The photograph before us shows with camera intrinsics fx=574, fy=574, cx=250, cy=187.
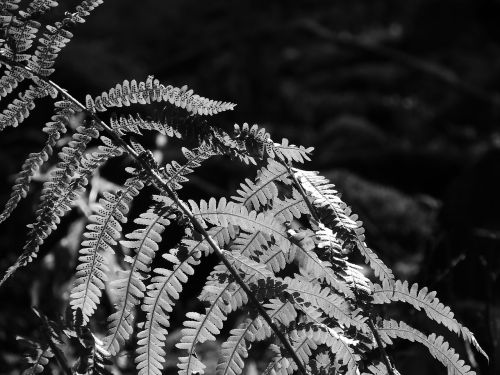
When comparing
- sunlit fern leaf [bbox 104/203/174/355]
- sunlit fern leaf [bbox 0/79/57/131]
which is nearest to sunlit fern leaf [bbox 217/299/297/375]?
sunlit fern leaf [bbox 104/203/174/355]

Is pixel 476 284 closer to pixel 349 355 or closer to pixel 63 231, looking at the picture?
pixel 349 355

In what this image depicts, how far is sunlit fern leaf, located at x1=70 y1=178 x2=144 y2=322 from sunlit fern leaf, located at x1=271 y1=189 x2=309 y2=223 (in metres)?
0.31

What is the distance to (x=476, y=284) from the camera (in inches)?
99.9

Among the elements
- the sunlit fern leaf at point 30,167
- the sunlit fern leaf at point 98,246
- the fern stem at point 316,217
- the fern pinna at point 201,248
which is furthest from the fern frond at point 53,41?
the fern stem at point 316,217

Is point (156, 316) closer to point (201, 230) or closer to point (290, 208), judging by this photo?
point (201, 230)

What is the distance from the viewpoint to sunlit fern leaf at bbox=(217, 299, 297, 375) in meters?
1.22

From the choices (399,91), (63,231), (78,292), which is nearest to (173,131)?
(78,292)

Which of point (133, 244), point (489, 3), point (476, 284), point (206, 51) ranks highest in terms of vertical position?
point (489, 3)

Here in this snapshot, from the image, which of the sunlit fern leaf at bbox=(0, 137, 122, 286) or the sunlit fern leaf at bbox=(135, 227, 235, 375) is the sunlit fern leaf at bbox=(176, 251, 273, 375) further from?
the sunlit fern leaf at bbox=(0, 137, 122, 286)

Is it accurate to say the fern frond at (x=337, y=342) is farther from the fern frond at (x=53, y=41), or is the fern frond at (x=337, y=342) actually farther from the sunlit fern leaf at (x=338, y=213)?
the fern frond at (x=53, y=41)

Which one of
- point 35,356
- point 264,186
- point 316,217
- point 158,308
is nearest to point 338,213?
point 316,217

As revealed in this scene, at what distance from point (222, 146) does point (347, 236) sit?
0.33 metres

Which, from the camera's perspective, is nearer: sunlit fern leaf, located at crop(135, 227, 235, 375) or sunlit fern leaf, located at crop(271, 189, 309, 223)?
sunlit fern leaf, located at crop(135, 227, 235, 375)

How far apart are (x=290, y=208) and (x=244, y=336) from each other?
0.98 feet
